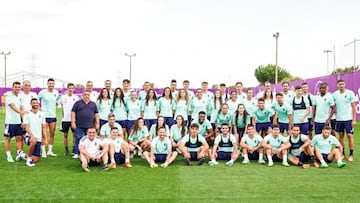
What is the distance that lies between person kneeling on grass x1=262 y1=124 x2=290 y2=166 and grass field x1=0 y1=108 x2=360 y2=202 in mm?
378

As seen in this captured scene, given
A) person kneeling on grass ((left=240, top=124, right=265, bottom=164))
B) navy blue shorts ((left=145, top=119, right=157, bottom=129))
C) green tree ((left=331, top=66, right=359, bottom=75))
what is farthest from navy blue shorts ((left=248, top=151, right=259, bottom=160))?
green tree ((left=331, top=66, right=359, bottom=75))

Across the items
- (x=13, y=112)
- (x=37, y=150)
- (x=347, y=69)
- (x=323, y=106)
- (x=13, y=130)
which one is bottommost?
(x=37, y=150)

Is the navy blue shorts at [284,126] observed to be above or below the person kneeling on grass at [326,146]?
above

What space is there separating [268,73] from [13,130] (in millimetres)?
48484

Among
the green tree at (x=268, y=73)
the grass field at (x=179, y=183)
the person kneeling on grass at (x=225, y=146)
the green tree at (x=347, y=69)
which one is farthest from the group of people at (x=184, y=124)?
the green tree at (x=268, y=73)

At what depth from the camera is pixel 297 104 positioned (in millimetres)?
8398

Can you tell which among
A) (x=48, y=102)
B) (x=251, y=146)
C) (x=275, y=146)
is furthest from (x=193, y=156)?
(x=48, y=102)

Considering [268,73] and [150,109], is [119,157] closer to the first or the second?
[150,109]

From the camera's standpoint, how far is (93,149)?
24.4ft

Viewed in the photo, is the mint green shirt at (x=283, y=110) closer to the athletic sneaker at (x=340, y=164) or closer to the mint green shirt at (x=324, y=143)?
the mint green shirt at (x=324, y=143)

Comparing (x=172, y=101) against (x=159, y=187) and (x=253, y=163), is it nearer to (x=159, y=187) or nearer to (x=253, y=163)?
(x=253, y=163)

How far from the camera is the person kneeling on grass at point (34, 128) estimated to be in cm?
777

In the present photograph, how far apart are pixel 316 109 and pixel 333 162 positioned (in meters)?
1.20

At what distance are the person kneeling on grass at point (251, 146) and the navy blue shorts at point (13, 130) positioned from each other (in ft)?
14.8
